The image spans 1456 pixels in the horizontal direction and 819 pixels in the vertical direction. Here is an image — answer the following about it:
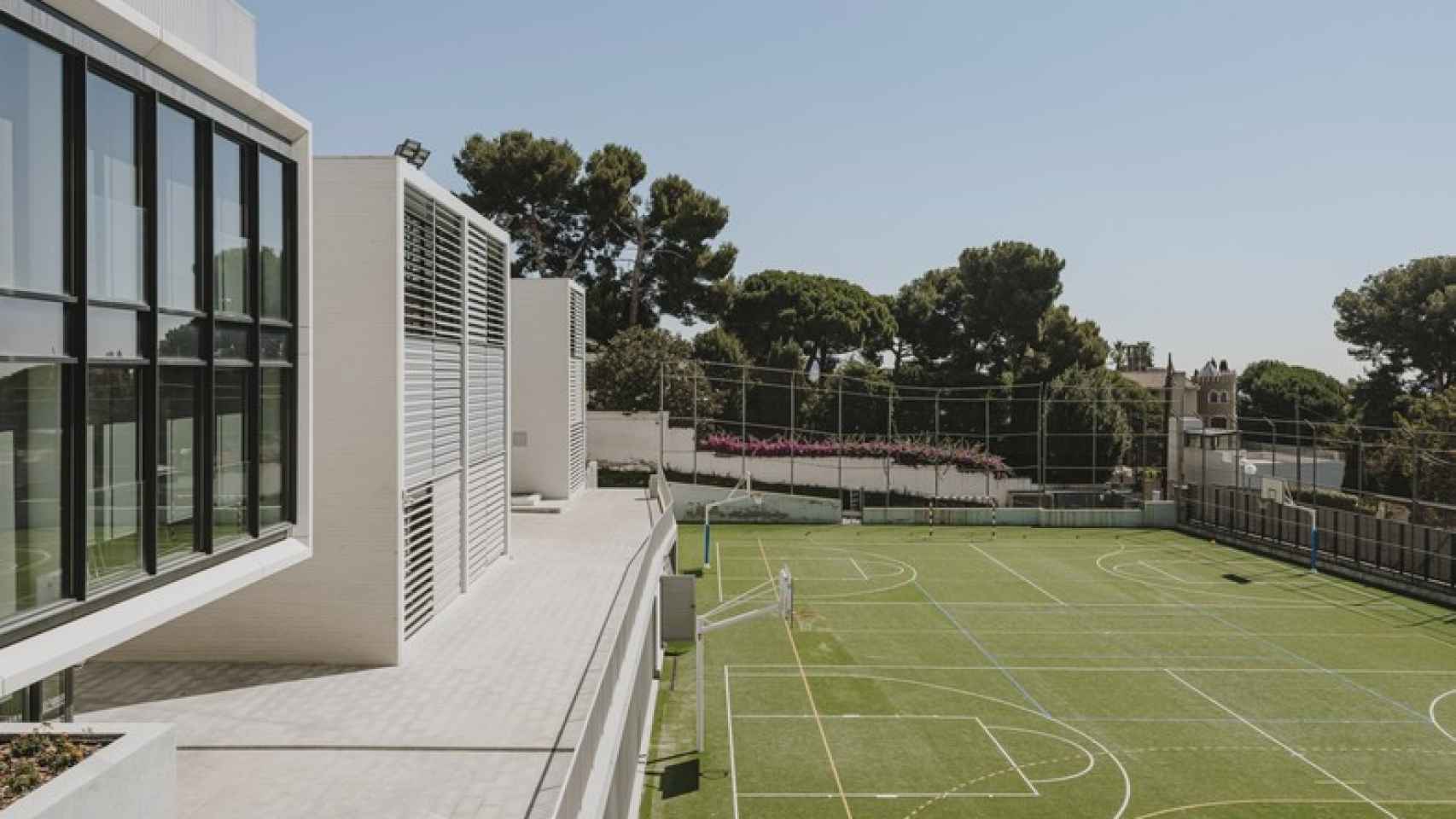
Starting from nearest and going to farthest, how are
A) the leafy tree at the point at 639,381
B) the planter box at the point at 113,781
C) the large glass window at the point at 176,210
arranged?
the planter box at the point at 113,781 → the large glass window at the point at 176,210 → the leafy tree at the point at 639,381

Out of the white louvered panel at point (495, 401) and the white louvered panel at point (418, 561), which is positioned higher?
the white louvered panel at point (495, 401)

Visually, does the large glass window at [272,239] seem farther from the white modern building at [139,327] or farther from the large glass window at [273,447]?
the large glass window at [273,447]

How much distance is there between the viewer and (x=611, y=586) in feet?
70.5

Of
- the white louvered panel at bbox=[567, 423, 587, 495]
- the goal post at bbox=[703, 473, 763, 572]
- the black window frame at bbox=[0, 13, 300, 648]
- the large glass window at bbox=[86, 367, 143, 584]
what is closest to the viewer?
the black window frame at bbox=[0, 13, 300, 648]

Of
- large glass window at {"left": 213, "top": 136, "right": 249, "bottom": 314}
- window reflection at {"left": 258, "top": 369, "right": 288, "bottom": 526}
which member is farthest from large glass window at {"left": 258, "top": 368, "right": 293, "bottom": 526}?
large glass window at {"left": 213, "top": 136, "right": 249, "bottom": 314}

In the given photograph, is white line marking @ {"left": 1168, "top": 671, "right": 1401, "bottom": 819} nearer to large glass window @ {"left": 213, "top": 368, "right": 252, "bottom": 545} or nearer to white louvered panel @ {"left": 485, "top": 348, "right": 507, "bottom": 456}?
white louvered panel @ {"left": 485, "top": 348, "right": 507, "bottom": 456}

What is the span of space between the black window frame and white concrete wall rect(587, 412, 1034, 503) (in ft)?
112

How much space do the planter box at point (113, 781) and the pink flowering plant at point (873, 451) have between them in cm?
3989

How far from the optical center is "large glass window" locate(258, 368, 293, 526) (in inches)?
504

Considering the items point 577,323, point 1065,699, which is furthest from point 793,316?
point 1065,699

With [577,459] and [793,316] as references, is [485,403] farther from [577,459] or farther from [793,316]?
[793,316]

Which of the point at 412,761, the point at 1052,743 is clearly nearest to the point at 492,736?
the point at 412,761

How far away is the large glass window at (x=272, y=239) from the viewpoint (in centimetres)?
1270

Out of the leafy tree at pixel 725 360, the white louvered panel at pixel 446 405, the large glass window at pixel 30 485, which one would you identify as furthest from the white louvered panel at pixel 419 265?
the leafy tree at pixel 725 360
